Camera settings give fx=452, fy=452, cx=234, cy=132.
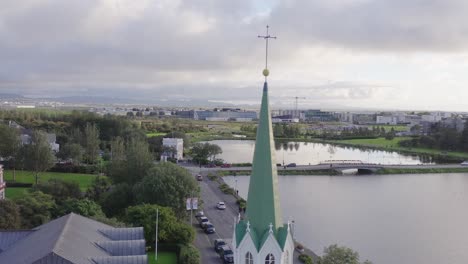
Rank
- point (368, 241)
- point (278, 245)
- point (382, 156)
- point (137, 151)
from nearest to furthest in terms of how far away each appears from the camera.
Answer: point (278, 245), point (368, 241), point (137, 151), point (382, 156)

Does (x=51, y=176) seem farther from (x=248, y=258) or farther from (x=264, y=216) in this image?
(x=264, y=216)

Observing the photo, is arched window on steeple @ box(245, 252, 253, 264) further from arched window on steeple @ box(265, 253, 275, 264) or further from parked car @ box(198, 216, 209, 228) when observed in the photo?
parked car @ box(198, 216, 209, 228)

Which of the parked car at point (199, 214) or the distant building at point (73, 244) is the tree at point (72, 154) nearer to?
the parked car at point (199, 214)

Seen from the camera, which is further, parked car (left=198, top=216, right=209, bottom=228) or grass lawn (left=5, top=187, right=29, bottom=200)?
grass lawn (left=5, top=187, right=29, bottom=200)

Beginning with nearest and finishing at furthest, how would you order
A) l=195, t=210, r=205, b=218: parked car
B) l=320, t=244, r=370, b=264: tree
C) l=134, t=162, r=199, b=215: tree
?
l=320, t=244, r=370, b=264: tree → l=134, t=162, r=199, b=215: tree → l=195, t=210, r=205, b=218: parked car

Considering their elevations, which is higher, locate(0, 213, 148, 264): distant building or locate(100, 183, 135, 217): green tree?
locate(0, 213, 148, 264): distant building

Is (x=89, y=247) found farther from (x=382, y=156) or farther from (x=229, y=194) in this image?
(x=382, y=156)

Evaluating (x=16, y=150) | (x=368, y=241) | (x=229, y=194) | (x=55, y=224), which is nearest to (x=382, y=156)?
(x=229, y=194)

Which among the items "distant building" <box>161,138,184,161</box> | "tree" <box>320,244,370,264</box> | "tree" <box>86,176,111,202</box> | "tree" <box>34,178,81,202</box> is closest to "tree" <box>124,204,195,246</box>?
"tree" <box>86,176,111,202</box>
